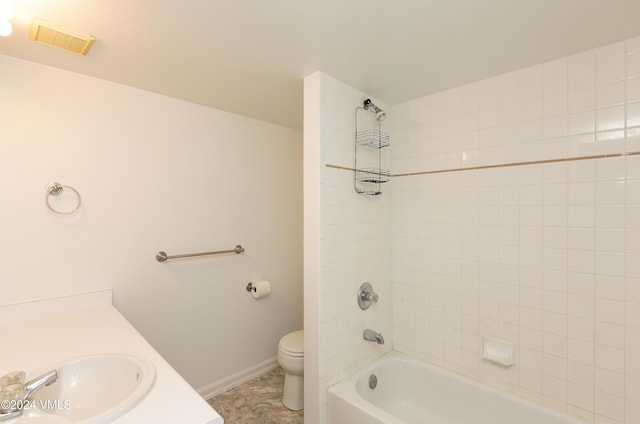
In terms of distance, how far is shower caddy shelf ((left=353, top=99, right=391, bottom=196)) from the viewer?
192cm

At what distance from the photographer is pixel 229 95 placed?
2.01m

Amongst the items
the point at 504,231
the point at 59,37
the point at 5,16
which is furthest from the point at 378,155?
the point at 5,16

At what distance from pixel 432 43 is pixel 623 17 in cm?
75

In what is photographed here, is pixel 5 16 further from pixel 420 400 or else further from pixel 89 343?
pixel 420 400

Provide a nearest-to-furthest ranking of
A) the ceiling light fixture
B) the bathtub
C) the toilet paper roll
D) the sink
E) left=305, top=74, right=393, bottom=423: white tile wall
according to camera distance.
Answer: the sink → the ceiling light fixture → the bathtub → left=305, top=74, right=393, bottom=423: white tile wall → the toilet paper roll

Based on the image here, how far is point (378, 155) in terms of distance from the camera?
6.97 ft

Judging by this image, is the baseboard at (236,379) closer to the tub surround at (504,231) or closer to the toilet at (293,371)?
the toilet at (293,371)

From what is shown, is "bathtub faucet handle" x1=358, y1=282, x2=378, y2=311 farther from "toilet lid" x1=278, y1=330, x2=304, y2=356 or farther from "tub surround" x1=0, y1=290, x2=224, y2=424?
"tub surround" x1=0, y1=290, x2=224, y2=424

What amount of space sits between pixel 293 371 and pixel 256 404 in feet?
1.36

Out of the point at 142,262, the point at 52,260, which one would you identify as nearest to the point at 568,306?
the point at 142,262

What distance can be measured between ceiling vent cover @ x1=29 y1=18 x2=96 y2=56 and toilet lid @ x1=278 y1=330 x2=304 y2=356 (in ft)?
6.84

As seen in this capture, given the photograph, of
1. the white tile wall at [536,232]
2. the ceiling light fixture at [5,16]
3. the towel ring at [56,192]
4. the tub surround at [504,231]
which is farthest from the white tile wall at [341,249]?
the towel ring at [56,192]

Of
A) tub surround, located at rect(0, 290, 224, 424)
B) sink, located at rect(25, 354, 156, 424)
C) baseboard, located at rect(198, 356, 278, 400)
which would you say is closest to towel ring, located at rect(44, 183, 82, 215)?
tub surround, located at rect(0, 290, 224, 424)

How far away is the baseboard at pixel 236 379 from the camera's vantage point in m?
2.23
